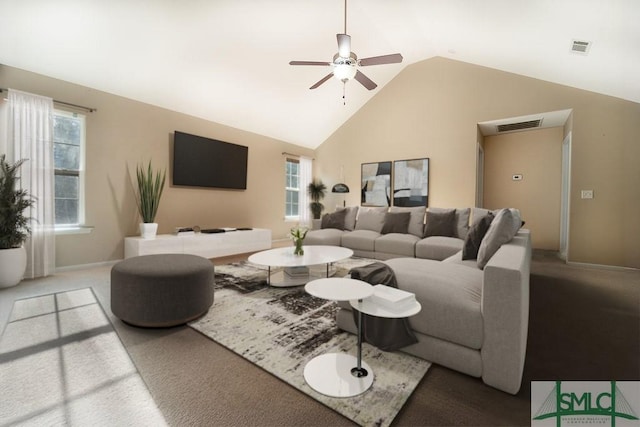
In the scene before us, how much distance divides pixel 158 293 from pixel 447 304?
196 cm

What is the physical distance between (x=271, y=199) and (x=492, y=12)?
498 centimetres

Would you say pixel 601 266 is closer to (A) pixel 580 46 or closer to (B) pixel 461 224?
(B) pixel 461 224

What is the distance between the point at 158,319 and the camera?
78.4 inches

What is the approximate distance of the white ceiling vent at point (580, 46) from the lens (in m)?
3.16

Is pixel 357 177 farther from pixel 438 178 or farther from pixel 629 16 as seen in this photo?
pixel 629 16

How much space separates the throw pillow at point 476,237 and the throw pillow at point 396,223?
2.05 m

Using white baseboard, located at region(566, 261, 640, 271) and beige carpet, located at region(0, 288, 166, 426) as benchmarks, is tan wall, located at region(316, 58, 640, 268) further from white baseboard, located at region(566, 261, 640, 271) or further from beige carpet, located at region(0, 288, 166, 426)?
beige carpet, located at region(0, 288, 166, 426)

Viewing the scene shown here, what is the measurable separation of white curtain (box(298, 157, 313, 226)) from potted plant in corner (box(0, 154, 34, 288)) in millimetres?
4912

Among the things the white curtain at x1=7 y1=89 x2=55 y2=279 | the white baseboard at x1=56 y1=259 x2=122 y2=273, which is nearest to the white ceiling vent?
the white curtain at x1=7 y1=89 x2=55 y2=279

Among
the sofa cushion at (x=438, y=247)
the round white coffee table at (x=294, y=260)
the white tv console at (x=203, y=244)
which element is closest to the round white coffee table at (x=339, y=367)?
the round white coffee table at (x=294, y=260)

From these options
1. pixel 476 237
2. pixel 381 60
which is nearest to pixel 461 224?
pixel 476 237

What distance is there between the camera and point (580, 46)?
3246mm

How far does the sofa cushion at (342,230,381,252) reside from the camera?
4606 millimetres

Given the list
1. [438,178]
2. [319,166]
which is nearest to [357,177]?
[319,166]
